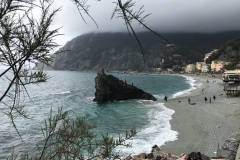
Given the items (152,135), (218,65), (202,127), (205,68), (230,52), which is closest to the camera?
A: (152,135)

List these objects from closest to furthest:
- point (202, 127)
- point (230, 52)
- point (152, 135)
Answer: point (152, 135) → point (202, 127) → point (230, 52)

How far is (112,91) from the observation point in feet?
128

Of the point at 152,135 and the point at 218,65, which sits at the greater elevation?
the point at 218,65

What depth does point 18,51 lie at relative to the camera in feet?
5.83

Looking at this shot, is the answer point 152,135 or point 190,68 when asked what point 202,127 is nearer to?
point 152,135

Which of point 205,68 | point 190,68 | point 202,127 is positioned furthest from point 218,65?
point 202,127

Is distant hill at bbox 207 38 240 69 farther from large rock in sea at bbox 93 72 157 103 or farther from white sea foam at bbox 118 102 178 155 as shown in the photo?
white sea foam at bbox 118 102 178 155

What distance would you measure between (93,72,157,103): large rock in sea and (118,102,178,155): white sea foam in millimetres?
14323

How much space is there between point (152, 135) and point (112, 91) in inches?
855

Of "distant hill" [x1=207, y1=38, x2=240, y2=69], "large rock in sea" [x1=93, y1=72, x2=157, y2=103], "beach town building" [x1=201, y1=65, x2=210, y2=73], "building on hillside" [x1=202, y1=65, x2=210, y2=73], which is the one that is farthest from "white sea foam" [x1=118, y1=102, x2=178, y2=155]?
"beach town building" [x1=201, y1=65, x2=210, y2=73]

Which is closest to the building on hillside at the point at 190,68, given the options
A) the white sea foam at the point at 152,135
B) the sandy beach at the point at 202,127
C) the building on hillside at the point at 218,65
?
the building on hillside at the point at 218,65

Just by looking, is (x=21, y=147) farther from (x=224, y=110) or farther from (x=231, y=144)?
(x=224, y=110)

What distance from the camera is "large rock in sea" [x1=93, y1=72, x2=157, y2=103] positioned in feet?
125

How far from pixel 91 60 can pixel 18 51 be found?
622 feet
